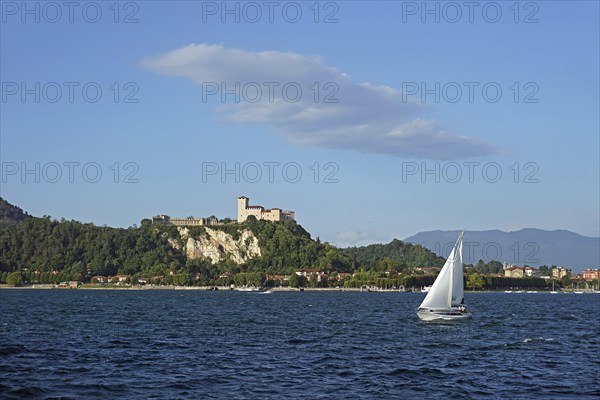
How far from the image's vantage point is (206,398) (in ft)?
128

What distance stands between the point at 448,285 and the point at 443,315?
12.6 feet

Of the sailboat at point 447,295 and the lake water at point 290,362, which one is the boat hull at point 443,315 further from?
the lake water at point 290,362

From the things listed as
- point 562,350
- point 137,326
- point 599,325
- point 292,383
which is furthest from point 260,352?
point 599,325

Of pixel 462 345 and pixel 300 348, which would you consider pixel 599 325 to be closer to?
pixel 462 345

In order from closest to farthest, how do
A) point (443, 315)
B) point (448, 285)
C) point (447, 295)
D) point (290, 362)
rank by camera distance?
point (290, 362) → point (443, 315) → point (448, 285) → point (447, 295)

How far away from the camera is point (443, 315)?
9931cm

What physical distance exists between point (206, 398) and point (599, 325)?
78037 millimetres

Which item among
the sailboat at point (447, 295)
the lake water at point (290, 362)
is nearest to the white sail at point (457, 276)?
the sailboat at point (447, 295)

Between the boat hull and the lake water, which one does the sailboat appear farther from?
the lake water

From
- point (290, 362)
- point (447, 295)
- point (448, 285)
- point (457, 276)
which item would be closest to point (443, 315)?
point (447, 295)

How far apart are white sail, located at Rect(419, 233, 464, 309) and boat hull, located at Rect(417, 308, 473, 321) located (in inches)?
24.7

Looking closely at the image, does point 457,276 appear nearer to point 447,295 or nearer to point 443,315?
point 447,295

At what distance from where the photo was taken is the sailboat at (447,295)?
3920 inches

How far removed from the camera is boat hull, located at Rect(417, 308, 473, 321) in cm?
9938
